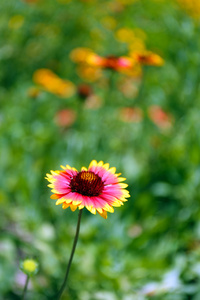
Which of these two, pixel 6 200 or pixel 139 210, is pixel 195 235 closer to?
pixel 139 210

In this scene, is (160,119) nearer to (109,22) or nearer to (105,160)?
(105,160)

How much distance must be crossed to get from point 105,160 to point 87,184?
111 cm

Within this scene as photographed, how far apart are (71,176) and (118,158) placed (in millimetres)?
1137

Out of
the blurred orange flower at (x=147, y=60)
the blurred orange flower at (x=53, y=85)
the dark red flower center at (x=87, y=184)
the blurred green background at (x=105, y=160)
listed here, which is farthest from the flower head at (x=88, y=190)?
the blurred orange flower at (x=53, y=85)

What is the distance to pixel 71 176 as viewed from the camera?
0.67m

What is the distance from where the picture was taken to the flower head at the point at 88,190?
0.58 metres

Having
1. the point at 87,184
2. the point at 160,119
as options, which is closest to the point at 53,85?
the point at 160,119

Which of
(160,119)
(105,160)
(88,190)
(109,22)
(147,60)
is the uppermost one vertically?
(109,22)

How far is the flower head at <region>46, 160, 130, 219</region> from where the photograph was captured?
22.9 inches

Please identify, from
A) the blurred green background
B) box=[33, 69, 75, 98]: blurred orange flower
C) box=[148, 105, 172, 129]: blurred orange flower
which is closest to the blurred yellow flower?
the blurred green background

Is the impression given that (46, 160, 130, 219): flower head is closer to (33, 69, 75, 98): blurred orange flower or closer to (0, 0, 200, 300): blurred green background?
(0, 0, 200, 300): blurred green background

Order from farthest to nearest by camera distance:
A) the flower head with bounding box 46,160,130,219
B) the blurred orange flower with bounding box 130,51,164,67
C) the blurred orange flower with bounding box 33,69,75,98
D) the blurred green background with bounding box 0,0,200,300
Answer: the blurred orange flower with bounding box 33,69,75,98 → the blurred orange flower with bounding box 130,51,164,67 → the blurred green background with bounding box 0,0,200,300 → the flower head with bounding box 46,160,130,219

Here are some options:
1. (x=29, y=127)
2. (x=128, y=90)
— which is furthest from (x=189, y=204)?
(x=128, y=90)

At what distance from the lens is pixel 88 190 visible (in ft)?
2.05
